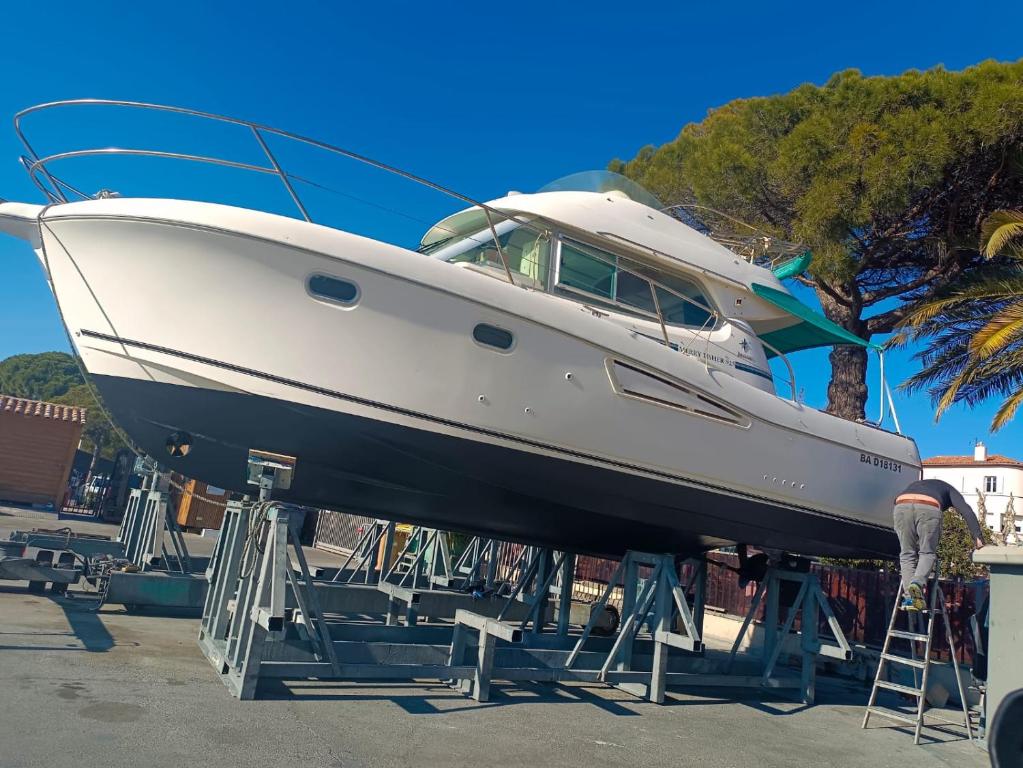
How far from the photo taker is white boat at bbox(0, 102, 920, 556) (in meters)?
4.46

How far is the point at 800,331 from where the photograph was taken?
7.64 m

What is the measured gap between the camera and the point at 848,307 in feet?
43.2

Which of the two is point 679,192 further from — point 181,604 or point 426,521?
point 181,604

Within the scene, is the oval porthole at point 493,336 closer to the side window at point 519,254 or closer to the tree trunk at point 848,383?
the side window at point 519,254

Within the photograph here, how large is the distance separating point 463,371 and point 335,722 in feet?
→ 6.83

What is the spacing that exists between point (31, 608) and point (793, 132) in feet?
39.0

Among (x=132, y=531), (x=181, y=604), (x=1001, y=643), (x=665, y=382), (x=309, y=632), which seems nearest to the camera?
(x=1001, y=643)

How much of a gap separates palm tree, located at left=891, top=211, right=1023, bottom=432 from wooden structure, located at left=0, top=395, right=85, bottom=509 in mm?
16976

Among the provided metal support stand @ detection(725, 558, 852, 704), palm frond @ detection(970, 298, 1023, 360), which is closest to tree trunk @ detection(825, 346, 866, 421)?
palm frond @ detection(970, 298, 1023, 360)

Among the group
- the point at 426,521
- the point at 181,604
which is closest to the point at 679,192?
the point at 426,521

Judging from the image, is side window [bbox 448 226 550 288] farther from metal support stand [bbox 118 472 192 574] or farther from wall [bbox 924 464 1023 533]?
wall [bbox 924 464 1023 533]

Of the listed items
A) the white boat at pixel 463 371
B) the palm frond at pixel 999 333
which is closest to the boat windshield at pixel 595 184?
the white boat at pixel 463 371

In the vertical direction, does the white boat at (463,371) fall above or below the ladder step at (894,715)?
above

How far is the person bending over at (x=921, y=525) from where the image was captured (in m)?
5.64
